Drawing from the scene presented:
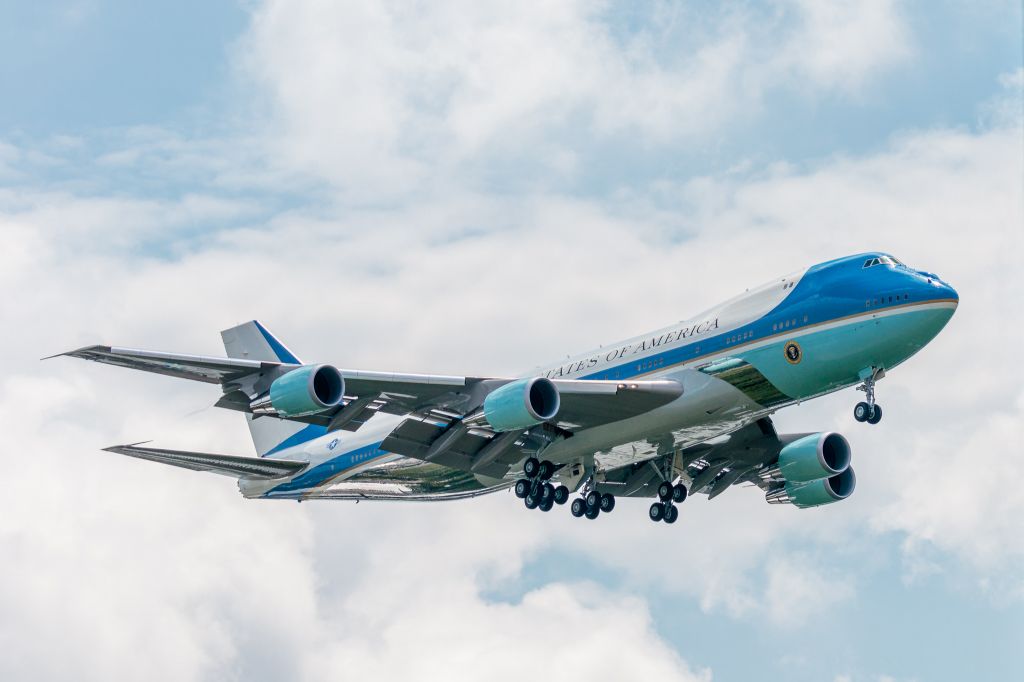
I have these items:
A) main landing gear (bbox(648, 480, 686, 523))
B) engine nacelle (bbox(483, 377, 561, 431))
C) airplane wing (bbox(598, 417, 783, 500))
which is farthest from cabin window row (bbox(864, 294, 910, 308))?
main landing gear (bbox(648, 480, 686, 523))

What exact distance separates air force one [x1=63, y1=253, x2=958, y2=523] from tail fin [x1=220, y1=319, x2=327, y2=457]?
1797mm

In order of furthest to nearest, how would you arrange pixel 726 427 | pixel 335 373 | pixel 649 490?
pixel 649 490, pixel 726 427, pixel 335 373

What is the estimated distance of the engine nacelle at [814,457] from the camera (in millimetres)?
47312

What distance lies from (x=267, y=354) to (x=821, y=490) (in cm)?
2153

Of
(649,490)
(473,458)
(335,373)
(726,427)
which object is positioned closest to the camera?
(335,373)

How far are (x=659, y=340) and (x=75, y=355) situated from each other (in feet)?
56.5

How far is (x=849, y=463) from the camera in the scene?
48.1m

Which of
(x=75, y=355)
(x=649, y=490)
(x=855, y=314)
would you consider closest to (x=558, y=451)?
(x=649, y=490)

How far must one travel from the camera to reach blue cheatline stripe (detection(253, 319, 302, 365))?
5291cm

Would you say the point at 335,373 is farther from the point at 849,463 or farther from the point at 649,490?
the point at 849,463

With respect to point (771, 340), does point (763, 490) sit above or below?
below

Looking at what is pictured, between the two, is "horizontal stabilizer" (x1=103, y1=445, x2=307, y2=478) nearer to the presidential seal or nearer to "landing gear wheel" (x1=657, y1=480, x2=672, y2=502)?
"landing gear wheel" (x1=657, y1=480, x2=672, y2=502)

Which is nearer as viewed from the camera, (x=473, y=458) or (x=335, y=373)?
(x=335, y=373)

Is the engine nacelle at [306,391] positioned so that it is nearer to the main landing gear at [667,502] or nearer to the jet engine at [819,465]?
the main landing gear at [667,502]
